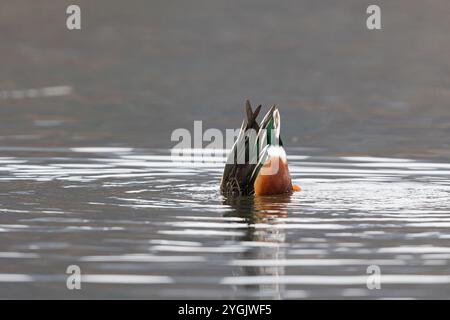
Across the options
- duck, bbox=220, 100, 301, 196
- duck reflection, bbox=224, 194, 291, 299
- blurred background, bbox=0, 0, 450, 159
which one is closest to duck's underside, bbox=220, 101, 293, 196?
duck, bbox=220, 100, 301, 196

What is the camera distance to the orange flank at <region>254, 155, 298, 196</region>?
11.3 meters

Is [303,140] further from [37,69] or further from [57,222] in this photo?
[37,69]

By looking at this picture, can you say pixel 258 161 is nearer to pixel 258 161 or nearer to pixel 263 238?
pixel 258 161

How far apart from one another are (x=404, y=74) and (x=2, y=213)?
52.2ft

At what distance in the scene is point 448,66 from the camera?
86.1 ft

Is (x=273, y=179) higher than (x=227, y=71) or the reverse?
the reverse

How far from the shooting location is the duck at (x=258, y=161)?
36.8 ft

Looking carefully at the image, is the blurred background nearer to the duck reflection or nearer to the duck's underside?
the duck's underside

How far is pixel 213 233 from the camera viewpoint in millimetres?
9477

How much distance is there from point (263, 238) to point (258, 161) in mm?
2035

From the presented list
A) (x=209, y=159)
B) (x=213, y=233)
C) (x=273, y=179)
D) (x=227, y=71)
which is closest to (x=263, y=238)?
(x=213, y=233)

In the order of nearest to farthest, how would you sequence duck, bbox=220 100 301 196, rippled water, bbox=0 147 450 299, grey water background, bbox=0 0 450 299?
rippled water, bbox=0 147 450 299
grey water background, bbox=0 0 450 299
duck, bbox=220 100 301 196

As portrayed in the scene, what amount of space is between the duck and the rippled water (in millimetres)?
153

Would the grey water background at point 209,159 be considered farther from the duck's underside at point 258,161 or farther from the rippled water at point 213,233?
the duck's underside at point 258,161
